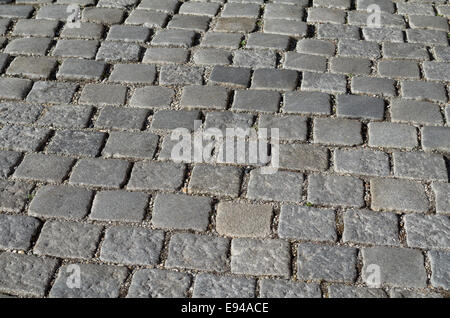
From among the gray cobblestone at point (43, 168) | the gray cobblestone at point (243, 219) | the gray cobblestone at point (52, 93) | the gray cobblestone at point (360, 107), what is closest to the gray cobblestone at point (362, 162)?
the gray cobblestone at point (360, 107)

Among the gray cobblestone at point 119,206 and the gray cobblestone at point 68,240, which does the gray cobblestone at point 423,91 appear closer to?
the gray cobblestone at point 119,206

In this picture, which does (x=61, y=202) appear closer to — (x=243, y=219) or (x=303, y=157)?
(x=243, y=219)

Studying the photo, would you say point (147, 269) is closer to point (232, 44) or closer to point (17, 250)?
point (17, 250)

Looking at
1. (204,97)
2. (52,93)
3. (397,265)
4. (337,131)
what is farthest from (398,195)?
(52,93)

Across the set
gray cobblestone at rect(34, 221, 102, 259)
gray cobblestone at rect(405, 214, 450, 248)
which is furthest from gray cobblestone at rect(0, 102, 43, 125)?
gray cobblestone at rect(405, 214, 450, 248)

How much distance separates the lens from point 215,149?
3.69 metres

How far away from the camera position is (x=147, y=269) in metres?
2.98

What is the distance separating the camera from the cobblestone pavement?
2994 mm

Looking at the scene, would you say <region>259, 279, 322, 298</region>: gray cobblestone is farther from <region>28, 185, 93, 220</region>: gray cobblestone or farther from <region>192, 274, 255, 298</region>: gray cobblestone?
<region>28, 185, 93, 220</region>: gray cobblestone

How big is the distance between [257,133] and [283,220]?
0.73 metres

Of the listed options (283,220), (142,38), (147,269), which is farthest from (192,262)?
(142,38)

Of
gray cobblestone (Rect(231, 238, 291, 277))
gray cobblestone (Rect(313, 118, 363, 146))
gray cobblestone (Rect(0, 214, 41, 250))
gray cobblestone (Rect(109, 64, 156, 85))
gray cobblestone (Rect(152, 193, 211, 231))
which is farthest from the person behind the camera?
gray cobblestone (Rect(109, 64, 156, 85))

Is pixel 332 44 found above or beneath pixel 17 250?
beneath

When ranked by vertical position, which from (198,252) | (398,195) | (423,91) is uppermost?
(198,252)
